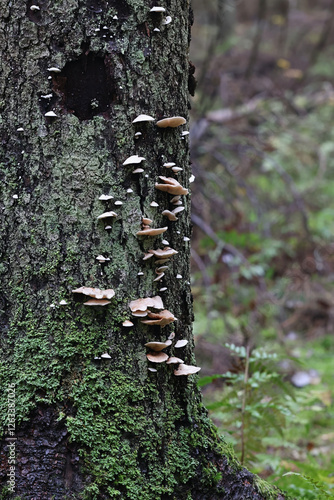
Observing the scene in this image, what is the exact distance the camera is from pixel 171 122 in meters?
2.06

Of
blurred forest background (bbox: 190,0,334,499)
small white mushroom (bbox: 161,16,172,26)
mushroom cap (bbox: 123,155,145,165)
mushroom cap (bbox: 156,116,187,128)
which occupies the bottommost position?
blurred forest background (bbox: 190,0,334,499)

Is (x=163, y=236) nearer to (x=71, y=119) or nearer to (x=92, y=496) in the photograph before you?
(x=71, y=119)

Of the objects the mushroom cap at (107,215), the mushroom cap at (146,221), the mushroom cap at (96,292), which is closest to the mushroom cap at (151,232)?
the mushroom cap at (146,221)

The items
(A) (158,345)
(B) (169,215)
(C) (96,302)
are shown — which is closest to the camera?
(C) (96,302)

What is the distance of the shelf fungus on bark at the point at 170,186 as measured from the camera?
2057 mm

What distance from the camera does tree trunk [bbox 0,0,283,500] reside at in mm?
1936

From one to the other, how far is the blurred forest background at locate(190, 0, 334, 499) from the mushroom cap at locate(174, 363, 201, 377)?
765mm

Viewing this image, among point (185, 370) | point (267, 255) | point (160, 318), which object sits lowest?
point (267, 255)

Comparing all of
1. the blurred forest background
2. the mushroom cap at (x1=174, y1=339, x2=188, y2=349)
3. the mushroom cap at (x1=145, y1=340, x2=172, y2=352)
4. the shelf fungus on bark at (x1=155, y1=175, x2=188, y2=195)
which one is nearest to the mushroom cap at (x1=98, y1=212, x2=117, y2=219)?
the shelf fungus on bark at (x1=155, y1=175, x2=188, y2=195)

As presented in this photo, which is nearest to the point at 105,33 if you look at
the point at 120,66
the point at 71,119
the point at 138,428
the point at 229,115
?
the point at 120,66

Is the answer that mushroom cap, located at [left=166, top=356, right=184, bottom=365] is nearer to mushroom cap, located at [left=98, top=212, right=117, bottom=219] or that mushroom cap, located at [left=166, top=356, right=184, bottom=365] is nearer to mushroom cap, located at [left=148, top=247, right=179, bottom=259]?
mushroom cap, located at [left=148, top=247, right=179, bottom=259]

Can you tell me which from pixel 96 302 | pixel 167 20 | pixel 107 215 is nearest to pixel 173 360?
pixel 96 302

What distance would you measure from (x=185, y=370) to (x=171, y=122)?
117cm

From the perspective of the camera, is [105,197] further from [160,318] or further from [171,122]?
[160,318]
